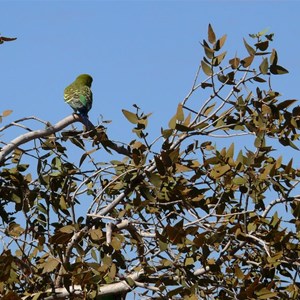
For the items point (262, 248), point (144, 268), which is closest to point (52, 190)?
point (144, 268)

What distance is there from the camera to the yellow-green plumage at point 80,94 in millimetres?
7012

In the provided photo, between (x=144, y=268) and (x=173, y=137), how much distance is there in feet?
2.68

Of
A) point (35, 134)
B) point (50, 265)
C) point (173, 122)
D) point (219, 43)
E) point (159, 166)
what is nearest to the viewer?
point (50, 265)

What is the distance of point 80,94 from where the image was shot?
7.59 meters

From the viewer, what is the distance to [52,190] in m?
6.27

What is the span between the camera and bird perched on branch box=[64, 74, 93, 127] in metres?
6.96

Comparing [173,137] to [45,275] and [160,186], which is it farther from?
[45,275]

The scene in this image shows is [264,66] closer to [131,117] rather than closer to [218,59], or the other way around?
[218,59]

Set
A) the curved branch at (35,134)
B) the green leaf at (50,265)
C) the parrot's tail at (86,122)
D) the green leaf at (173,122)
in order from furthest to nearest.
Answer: the parrot's tail at (86,122) → the curved branch at (35,134) → the green leaf at (173,122) → the green leaf at (50,265)

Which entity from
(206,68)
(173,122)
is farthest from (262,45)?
(173,122)

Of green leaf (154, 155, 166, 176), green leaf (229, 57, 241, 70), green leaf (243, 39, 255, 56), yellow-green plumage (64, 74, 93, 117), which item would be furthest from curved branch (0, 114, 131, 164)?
green leaf (243, 39, 255, 56)

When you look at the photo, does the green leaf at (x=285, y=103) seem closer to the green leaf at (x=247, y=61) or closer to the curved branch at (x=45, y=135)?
the green leaf at (x=247, y=61)

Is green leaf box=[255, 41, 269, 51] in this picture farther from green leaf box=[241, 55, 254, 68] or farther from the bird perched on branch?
the bird perched on branch

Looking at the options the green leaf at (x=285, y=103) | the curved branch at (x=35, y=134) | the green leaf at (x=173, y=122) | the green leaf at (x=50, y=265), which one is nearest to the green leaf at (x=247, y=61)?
the green leaf at (x=285, y=103)
